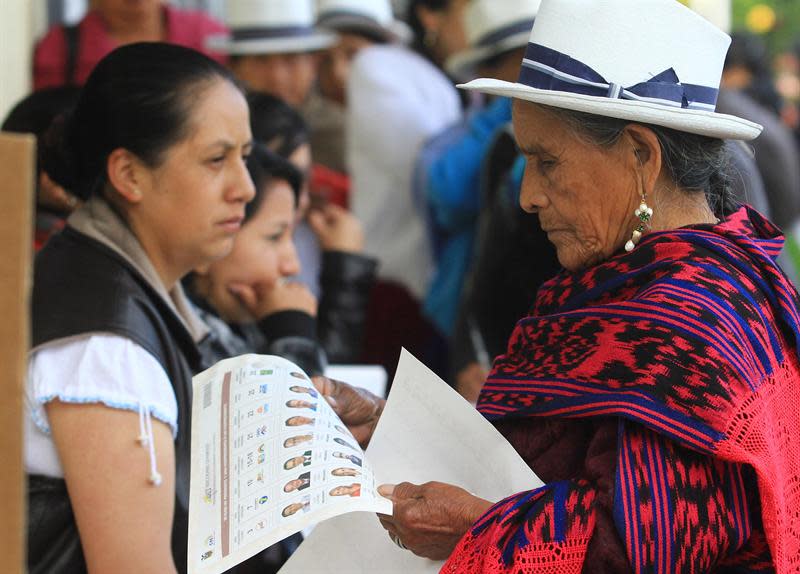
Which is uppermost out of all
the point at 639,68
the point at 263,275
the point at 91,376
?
the point at 639,68

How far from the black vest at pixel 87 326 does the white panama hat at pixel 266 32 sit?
2843mm

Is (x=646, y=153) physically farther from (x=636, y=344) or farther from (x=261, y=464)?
(x=261, y=464)

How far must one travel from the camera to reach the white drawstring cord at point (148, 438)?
2.03m

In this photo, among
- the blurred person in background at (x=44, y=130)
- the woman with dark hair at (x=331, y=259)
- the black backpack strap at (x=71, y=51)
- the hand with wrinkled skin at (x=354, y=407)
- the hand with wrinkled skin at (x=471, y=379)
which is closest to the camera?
the hand with wrinkled skin at (x=354, y=407)

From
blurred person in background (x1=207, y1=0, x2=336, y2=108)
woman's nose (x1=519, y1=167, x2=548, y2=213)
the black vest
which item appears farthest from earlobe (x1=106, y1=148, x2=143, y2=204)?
blurred person in background (x1=207, y1=0, x2=336, y2=108)

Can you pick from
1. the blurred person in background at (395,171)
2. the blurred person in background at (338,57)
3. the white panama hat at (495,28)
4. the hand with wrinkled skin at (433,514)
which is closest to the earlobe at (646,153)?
the hand with wrinkled skin at (433,514)

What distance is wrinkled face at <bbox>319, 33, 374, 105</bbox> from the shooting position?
538 centimetres

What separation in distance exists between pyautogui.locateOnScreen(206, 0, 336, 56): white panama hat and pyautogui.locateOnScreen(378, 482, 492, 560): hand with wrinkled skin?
3476 mm

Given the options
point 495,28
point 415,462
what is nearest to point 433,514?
point 415,462

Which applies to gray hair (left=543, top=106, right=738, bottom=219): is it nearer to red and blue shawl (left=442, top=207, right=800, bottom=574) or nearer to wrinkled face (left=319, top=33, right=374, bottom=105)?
red and blue shawl (left=442, top=207, right=800, bottom=574)

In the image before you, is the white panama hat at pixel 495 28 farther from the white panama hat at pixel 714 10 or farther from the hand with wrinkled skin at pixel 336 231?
the hand with wrinkled skin at pixel 336 231

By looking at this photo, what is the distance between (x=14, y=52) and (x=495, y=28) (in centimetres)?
180

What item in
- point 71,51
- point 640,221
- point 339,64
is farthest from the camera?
point 339,64

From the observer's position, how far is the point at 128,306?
215 cm
